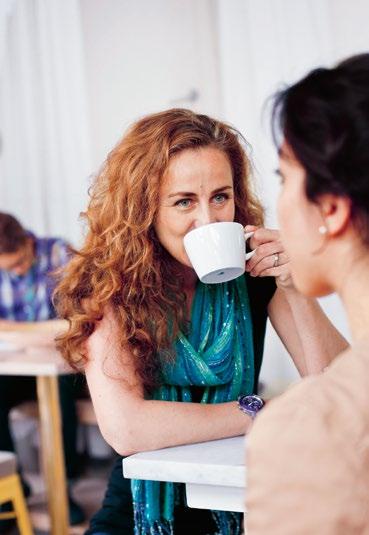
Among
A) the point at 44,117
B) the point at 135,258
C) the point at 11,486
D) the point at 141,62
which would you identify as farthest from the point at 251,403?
the point at 44,117

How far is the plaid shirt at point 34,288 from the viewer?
310 centimetres

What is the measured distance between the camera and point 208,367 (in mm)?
1356

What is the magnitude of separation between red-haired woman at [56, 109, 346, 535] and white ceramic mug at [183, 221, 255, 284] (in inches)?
3.4

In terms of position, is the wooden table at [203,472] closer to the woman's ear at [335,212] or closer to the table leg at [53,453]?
the woman's ear at [335,212]

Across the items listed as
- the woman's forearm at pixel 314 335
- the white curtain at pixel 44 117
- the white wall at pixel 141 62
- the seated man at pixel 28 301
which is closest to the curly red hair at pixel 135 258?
the woman's forearm at pixel 314 335

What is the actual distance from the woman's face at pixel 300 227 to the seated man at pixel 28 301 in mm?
2086

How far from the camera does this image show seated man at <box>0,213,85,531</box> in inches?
114

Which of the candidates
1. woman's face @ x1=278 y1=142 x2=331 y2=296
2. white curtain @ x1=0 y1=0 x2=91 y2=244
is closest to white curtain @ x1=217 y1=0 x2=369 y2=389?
white curtain @ x1=0 y1=0 x2=91 y2=244

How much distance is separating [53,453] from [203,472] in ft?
5.31

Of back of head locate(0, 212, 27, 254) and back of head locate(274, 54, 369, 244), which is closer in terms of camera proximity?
back of head locate(274, 54, 369, 244)

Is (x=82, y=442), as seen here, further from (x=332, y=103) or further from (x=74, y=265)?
(x=332, y=103)

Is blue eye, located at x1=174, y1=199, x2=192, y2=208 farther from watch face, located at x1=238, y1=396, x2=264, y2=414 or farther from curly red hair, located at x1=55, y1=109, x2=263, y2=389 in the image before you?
watch face, located at x1=238, y1=396, x2=264, y2=414

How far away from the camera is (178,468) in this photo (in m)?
1.08

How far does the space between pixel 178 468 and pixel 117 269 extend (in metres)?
0.44
